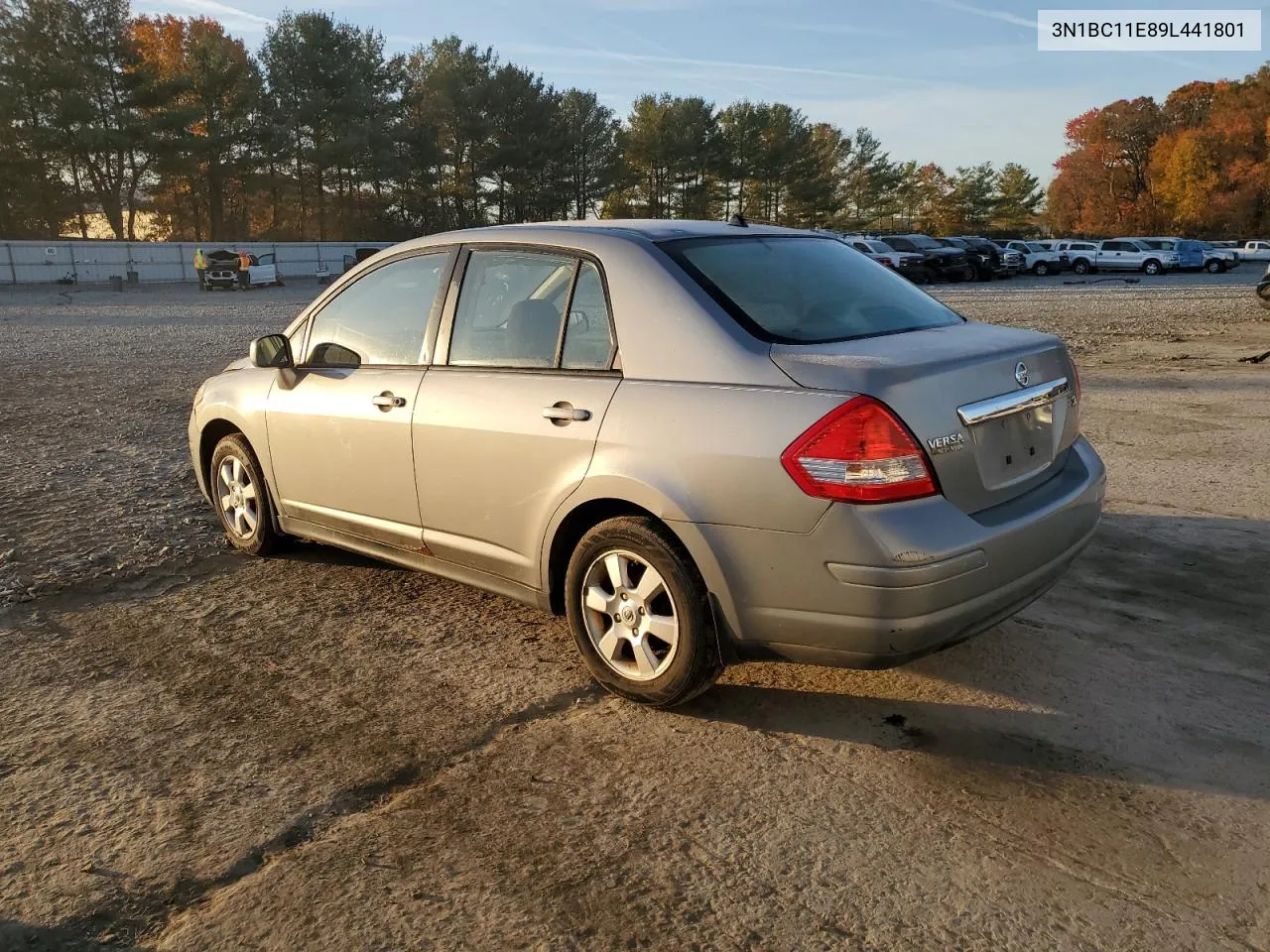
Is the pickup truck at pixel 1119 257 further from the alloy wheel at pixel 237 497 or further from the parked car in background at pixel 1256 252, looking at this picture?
the alloy wheel at pixel 237 497

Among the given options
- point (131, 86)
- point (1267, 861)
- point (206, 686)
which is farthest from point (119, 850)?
point (131, 86)

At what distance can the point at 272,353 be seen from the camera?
4.87 meters

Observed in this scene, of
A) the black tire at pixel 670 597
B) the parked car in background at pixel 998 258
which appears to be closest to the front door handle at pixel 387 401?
the black tire at pixel 670 597

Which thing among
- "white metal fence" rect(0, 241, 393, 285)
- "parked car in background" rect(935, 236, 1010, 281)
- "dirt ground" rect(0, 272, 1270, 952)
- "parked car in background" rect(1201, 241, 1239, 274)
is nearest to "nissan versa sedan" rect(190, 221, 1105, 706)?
"dirt ground" rect(0, 272, 1270, 952)

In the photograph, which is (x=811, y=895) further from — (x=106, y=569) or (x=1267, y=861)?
(x=106, y=569)

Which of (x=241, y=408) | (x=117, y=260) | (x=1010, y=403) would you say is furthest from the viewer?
(x=117, y=260)

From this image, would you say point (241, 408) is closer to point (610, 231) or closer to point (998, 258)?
point (610, 231)

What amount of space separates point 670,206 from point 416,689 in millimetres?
70944

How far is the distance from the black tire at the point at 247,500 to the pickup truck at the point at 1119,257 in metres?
45.4

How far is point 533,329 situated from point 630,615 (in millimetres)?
1170

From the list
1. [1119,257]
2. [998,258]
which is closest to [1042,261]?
[1119,257]

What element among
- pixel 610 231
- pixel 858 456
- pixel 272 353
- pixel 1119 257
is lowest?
pixel 858 456

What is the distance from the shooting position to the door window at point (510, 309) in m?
3.85

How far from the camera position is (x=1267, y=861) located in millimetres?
2654
